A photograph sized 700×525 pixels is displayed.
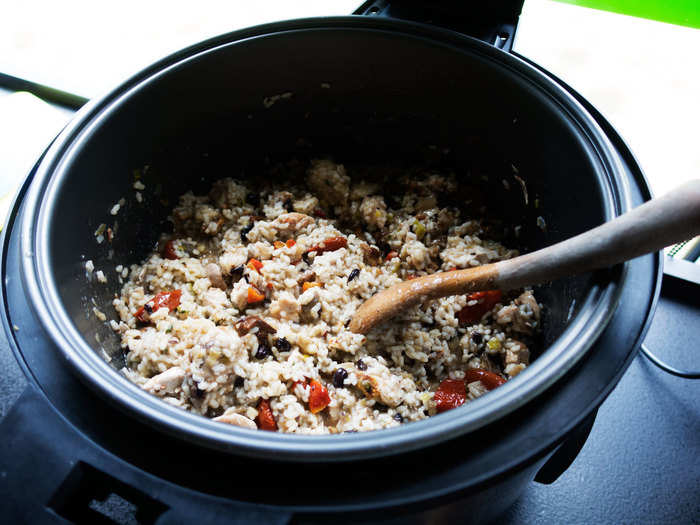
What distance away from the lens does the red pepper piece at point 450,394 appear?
4.72 ft

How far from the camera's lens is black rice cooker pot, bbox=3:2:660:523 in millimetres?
916

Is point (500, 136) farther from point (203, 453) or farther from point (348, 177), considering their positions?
point (203, 453)

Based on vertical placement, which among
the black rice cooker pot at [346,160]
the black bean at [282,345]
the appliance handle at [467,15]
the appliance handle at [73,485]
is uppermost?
the appliance handle at [467,15]

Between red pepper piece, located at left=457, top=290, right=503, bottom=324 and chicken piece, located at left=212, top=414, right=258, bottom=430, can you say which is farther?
red pepper piece, located at left=457, top=290, right=503, bottom=324

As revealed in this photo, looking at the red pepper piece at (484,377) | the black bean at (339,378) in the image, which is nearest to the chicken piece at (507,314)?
the red pepper piece at (484,377)

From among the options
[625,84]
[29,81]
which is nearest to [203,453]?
[29,81]

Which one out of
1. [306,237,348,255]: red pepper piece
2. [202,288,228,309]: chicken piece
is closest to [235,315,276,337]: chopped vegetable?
[202,288,228,309]: chicken piece

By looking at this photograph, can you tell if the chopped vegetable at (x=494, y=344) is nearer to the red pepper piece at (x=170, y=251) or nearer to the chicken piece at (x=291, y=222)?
the chicken piece at (x=291, y=222)

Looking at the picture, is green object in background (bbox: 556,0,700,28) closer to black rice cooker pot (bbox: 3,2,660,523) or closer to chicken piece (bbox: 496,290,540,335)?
black rice cooker pot (bbox: 3,2,660,523)

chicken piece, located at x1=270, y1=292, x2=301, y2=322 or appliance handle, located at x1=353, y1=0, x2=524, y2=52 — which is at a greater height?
appliance handle, located at x1=353, y1=0, x2=524, y2=52

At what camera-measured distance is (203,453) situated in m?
0.94

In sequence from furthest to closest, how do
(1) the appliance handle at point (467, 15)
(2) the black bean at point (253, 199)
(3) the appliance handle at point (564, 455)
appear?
(2) the black bean at point (253, 199)
(1) the appliance handle at point (467, 15)
(3) the appliance handle at point (564, 455)

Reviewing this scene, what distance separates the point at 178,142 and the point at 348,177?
59 centimetres

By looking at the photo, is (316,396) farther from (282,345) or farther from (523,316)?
(523,316)
